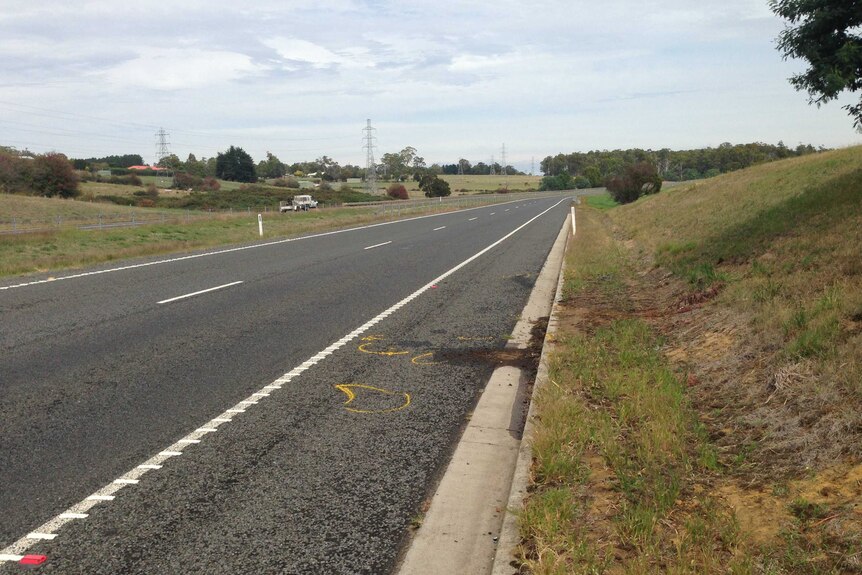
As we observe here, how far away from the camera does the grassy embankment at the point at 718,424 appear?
3365mm

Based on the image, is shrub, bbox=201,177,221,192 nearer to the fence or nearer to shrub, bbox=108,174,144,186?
shrub, bbox=108,174,144,186

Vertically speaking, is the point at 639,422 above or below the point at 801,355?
below

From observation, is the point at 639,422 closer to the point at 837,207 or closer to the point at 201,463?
the point at 201,463

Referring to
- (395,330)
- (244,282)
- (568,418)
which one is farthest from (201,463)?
(244,282)

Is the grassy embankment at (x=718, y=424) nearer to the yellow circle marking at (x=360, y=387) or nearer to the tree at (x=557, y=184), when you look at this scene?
the yellow circle marking at (x=360, y=387)

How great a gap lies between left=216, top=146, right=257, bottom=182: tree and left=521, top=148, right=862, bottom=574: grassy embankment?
147751mm

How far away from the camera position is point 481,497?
421 centimetres

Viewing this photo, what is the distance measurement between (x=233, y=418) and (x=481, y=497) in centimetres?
222

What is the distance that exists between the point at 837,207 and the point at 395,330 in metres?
6.84

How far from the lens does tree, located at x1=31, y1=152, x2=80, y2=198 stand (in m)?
84.4

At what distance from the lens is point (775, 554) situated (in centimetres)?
323

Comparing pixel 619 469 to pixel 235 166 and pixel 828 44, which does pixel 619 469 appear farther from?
pixel 235 166

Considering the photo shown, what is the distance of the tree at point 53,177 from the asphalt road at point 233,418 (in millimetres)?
84519

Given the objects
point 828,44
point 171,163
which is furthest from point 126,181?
point 828,44
